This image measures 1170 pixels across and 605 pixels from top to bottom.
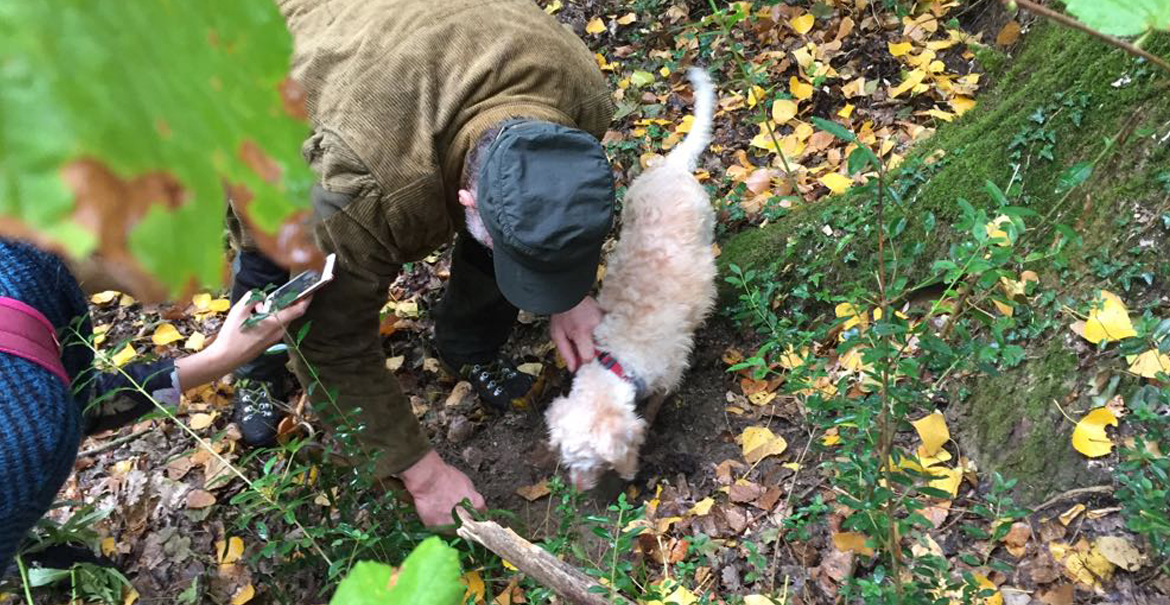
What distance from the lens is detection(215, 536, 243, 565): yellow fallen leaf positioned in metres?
2.76

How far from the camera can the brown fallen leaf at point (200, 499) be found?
9.72 feet

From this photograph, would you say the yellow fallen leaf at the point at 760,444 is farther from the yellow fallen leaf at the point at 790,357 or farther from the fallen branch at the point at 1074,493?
the fallen branch at the point at 1074,493

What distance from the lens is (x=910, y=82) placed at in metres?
3.60

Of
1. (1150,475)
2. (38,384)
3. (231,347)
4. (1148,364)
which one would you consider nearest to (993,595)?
(1150,475)

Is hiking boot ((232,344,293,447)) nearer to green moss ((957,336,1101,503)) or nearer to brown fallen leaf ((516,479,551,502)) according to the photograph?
brown fallen leaf ((516,479,551,502))

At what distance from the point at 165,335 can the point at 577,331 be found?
2.23 m

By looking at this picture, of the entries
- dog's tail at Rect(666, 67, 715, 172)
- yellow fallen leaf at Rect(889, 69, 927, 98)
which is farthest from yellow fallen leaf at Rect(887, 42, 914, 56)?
dog's tail at Rect(666, 67, 715, 172)

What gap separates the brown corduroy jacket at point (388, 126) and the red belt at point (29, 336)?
0.66 meters

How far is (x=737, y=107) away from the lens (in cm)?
400

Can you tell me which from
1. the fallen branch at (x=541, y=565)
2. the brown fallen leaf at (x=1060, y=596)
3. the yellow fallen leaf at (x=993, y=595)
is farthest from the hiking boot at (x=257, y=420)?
the brown fallen leaf at (x=1060, y=596)

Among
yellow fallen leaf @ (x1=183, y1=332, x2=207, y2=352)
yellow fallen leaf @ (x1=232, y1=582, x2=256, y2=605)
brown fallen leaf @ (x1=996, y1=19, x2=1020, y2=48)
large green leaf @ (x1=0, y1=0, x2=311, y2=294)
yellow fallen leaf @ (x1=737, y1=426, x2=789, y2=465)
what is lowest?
yellow fallen leaf @ (x1=183, y1=332, x2=207, y2=352)

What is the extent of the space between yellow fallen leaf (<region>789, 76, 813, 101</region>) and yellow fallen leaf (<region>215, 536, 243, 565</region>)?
10.8ft

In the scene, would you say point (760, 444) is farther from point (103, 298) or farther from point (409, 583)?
point (103, 298)

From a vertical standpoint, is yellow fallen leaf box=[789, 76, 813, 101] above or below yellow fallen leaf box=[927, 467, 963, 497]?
above
